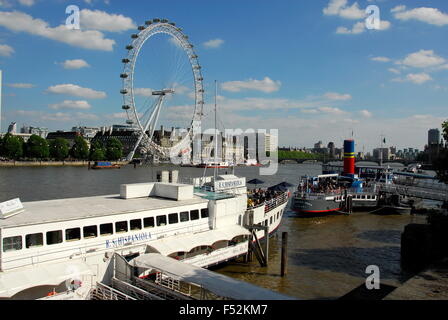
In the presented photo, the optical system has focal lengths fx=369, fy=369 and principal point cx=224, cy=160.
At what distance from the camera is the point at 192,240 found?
18203 mm

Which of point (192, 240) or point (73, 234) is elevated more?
point (73, 234)

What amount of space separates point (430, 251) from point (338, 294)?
8.33 m

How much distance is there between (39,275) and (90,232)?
3.00 meters

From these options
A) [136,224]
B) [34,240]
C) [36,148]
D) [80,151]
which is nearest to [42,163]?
[36,148]

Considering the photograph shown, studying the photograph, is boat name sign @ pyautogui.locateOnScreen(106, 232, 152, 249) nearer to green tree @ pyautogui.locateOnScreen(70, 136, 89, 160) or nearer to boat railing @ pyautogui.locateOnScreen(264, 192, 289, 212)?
boat railing @ pyautogui.locateOnScreen(264, 192, 289, 212)

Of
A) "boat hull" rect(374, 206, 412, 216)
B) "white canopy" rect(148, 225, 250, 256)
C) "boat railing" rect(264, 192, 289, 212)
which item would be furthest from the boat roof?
"boat hull" rect(374, 206, 412, 216)

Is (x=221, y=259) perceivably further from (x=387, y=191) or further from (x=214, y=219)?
(x=387, y=191)

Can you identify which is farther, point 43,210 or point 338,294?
point 338,294

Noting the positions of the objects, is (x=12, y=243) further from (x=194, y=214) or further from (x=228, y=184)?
(x=228, y=184)

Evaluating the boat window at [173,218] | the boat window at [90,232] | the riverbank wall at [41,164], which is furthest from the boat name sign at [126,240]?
the riverbank wall at [41,164]

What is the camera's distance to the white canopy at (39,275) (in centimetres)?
1207

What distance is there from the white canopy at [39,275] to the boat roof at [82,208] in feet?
5.81
